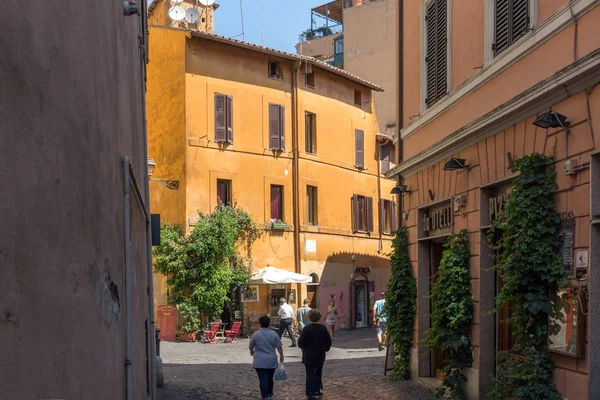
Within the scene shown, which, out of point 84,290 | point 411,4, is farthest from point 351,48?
point 84,290

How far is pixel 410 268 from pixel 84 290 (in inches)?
475

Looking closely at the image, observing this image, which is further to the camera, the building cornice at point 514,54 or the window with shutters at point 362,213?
the window with shutters at point 362,213

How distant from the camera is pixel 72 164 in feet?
13.5

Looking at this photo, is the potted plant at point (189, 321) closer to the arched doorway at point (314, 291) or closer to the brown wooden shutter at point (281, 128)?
the arched doorway at point (314, 291)

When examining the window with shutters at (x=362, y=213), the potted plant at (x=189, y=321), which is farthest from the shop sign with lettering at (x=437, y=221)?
the window with shutters at (x=362, y=213)

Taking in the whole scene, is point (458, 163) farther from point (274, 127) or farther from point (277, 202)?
point (277, 202)

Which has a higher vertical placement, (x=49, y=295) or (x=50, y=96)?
(x=50, y=96)

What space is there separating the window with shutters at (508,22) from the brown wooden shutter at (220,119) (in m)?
19.1

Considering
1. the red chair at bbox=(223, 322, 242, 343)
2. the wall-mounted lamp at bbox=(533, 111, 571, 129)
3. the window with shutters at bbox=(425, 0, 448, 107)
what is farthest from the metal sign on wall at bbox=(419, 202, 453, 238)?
the red chair at bbox=(223, 322, 242, 343)

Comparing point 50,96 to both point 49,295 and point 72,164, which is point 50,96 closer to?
point 72,164

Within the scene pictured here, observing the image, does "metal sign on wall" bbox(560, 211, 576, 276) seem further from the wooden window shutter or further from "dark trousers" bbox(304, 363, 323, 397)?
the wooden window shutter

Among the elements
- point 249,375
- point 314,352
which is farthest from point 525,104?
point 249,375

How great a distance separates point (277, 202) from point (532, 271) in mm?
22824

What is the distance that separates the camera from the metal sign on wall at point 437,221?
45.5 feet
